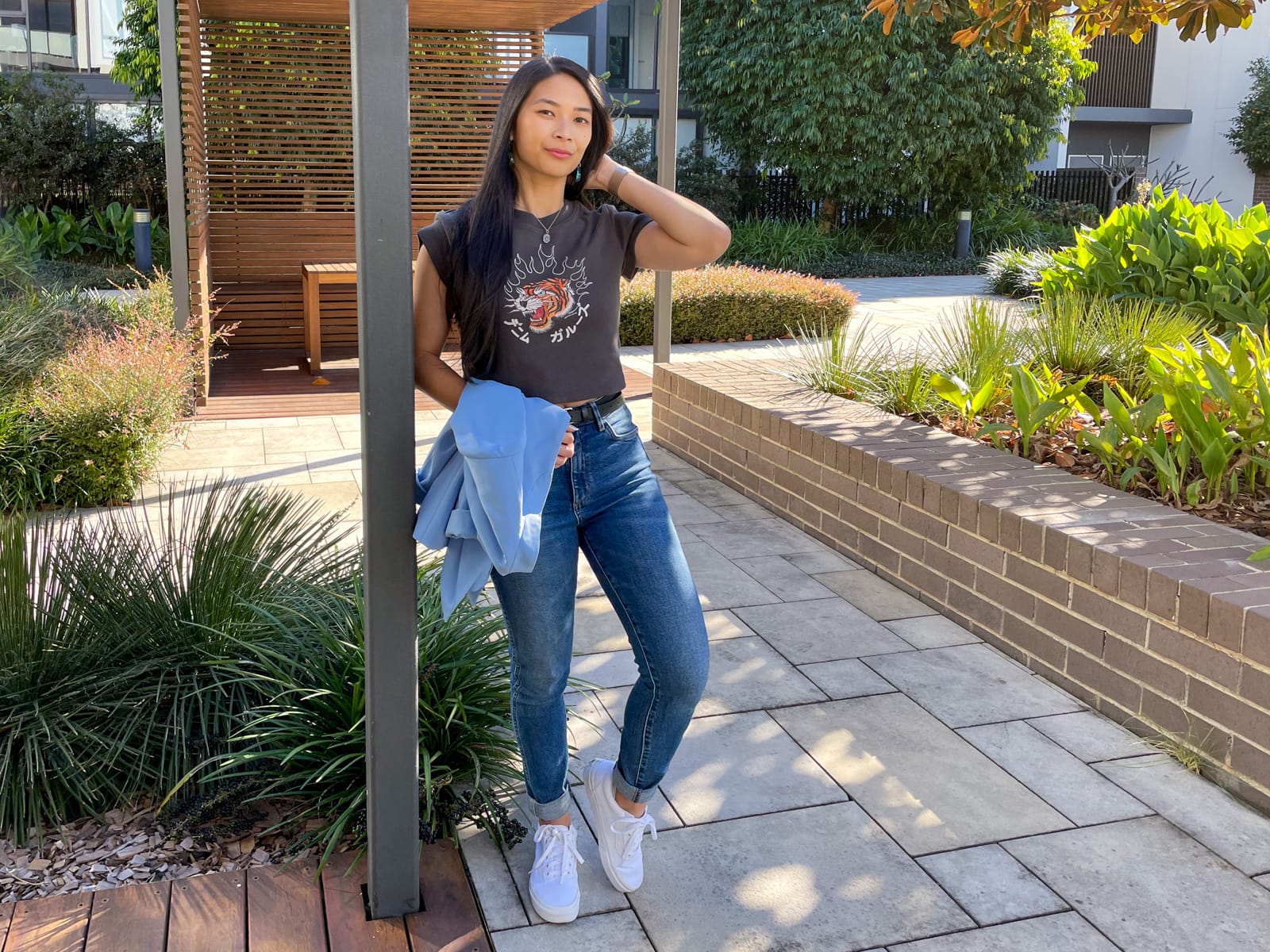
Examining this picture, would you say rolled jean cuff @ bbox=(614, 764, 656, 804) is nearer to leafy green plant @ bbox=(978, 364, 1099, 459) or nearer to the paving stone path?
the paving stone path

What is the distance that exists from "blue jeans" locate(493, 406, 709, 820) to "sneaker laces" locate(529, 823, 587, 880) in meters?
0.23

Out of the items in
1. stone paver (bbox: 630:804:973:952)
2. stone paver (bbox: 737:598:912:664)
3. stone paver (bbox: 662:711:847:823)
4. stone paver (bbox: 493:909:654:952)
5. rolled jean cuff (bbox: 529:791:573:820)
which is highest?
rolled jean cuff (bbox: 529:791:573:820)

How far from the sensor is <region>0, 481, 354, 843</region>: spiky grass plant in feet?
8.73

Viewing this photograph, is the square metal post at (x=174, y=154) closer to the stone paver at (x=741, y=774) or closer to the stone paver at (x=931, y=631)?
the stone paver at (x=931, y=631)

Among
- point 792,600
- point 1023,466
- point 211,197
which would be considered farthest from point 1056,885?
point 211,197

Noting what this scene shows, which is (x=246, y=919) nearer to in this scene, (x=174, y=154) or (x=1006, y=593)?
(x=1006, y=593)

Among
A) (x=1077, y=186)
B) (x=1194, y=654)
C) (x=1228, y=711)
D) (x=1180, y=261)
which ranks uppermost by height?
(x=1077, y=186)

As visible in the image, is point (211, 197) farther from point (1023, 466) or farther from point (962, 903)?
point (962, 903)

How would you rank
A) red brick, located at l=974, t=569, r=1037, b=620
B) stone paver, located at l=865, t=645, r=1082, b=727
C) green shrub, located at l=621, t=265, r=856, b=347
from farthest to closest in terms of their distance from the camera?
green shrub, located at l=621, t=265, r=856, b=347 < red brick, located at l=974, t=569, r=1037, b=620 < stone paver, located at l=865, t=645, r=1082, b=727

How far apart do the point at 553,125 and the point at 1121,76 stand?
93.3ft

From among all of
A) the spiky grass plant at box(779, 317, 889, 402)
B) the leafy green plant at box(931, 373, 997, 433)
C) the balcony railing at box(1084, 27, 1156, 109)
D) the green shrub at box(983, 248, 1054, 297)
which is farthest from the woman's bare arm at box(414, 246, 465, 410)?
the balcony railing at box(1084, 27, 1156, 109)

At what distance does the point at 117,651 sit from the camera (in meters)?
2.85

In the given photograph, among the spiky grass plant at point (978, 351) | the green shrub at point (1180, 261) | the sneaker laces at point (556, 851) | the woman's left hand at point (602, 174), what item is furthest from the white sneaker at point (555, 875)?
the green shrub at point (1180, 261)

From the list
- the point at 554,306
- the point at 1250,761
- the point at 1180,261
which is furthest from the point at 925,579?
the point at 1180,261
